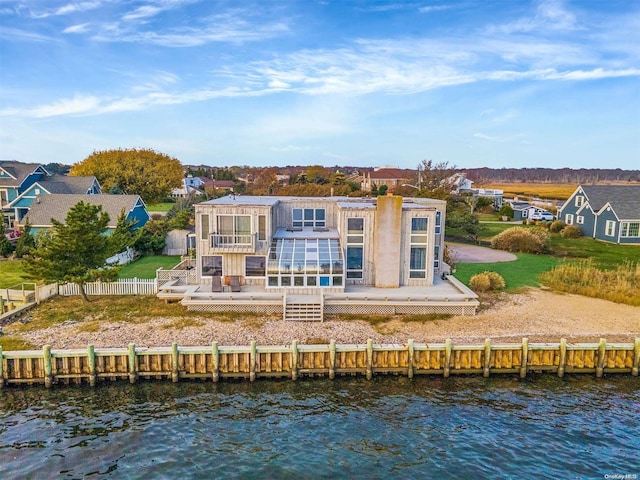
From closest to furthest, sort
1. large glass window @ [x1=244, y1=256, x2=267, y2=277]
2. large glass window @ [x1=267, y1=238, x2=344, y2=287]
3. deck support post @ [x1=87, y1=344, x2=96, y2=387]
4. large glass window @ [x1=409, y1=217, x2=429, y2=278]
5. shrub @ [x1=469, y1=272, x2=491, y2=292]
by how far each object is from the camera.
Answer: deck support post @ [x1=87, y1=344, x2=96, y2=387], large glass window @ [x1=267, y1=238, x2=344, y2=287], large glass window @ [x1=409, y1=217, x2=429, y2=278], large glass window @ [x1=244, y1=256, x2=267, y2=277], shrub @ [x1=469, y1=272, x2=491, y2=292]

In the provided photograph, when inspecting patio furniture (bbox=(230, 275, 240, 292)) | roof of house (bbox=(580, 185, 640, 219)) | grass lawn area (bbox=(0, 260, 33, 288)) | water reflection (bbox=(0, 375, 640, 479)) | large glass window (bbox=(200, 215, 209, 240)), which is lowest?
water reflection (bbox=(0, 375, 640, 479))

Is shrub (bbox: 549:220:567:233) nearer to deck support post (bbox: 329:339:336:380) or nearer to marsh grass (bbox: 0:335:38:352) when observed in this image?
deck support post (bbox: 329:339:336:380)

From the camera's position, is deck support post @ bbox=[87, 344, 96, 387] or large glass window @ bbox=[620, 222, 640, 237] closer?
deck support post @ bbox=[87, 344, 96, 387]

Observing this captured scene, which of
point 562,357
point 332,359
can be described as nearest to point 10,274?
point 332,359

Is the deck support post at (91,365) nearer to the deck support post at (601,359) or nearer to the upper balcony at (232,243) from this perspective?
the upper balcony at (232,243)

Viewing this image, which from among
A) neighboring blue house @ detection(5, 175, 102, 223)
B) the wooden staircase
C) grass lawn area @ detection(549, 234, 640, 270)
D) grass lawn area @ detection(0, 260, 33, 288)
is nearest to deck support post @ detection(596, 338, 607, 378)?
the wooden staircase

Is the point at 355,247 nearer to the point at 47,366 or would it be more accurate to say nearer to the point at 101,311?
the point at 101,311
